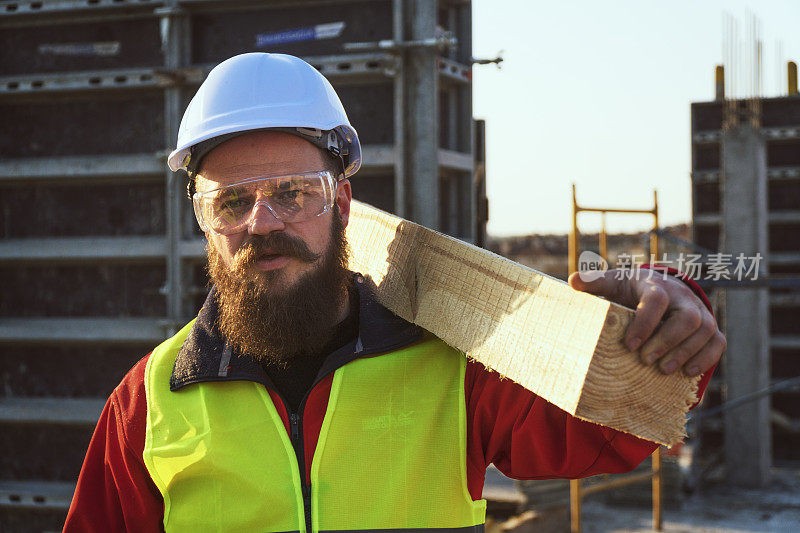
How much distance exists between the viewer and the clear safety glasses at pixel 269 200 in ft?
7.57

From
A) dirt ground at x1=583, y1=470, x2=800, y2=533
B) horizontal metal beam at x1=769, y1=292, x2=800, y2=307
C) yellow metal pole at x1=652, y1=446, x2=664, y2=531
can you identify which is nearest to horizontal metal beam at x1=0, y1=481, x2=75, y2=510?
dirt ground at x1=583, y1=470, x2=800, y2=533

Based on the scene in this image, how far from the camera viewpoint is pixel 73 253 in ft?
15.7

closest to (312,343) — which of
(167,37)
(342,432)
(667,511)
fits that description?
(342,432)

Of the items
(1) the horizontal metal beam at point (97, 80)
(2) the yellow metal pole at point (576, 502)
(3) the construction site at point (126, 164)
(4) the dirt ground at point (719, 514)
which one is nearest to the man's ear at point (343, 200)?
(3) the construction site at point (126, 164)

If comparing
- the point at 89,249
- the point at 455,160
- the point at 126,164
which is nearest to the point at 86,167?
the point at 126,164

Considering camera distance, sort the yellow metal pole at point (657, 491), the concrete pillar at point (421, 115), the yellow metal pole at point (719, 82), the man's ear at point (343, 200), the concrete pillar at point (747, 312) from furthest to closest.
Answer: the yellow metal pole at point (719, 82)
the concrete pillar at point (747, 312)
the yellow metal pole at point (657, 491)
the concrete pillar at point (421, 115)
the man's ear at point (343, 200)

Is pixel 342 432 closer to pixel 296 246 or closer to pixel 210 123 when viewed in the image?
pixel 296 246

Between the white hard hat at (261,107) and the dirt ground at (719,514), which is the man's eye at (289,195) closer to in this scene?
the white hard hat at (261,107)

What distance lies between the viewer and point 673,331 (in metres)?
1.60

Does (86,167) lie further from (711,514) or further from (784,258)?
(784,258)

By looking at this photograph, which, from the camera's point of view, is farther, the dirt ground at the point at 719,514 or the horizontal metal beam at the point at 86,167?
the dirt ground at the point at 719,514

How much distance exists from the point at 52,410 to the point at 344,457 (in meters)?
3.36

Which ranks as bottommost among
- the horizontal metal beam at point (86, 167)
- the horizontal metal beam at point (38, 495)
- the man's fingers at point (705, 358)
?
the horizontal metal beam at point (38, 495)

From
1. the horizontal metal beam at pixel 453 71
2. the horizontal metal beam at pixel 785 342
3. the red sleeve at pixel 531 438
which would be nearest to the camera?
the red sleeve at pixel 531 438
